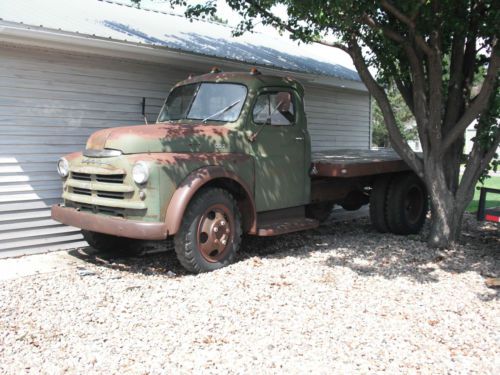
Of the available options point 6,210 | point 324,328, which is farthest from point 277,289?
point 6,210

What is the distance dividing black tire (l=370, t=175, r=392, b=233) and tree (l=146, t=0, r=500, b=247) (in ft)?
2.96

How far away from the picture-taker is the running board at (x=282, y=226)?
21.7 ft

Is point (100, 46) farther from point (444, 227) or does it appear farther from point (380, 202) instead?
point (444, 227)

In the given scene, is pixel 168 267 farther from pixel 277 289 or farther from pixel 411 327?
pixel 411 327

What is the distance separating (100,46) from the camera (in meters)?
7.11

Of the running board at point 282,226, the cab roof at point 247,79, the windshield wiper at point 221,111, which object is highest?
the cab roof at point 247,79

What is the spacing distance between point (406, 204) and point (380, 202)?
46 cm

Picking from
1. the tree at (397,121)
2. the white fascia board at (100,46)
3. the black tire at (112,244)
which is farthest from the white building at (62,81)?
the tree at (397,121)

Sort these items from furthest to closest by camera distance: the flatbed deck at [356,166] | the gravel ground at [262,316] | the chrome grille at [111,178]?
the flatbed deck at [356,166]
the chrome grille at [111,178]
the gravel ground at [262,316]

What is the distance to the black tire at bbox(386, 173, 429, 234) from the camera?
844cm

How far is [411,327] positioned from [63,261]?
4315 millimetres

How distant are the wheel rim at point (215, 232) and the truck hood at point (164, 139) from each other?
2.37 ft

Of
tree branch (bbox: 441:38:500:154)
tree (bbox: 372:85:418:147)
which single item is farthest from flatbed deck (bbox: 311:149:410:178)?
tree (bbox: 372:85:418:147)

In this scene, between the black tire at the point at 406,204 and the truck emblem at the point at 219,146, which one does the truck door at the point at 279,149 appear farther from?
the black tire at the point at 406,204
